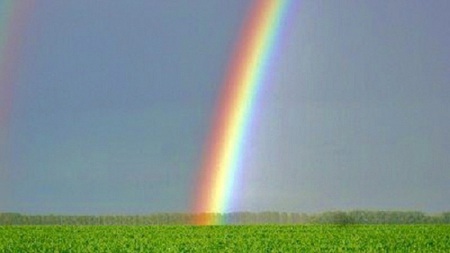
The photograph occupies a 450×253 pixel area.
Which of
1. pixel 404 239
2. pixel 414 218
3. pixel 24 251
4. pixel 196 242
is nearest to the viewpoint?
pixel 24 251

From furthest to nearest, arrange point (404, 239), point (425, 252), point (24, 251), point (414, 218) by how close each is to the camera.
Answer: point (414, 218) < point (404, 239) < point (24, 251) < point (425, 252)

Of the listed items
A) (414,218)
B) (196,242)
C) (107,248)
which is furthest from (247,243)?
(414,218)

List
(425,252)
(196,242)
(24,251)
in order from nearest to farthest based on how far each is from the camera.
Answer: (425,252) < (24,251) < (196,242)

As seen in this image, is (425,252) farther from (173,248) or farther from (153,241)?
(153,241)

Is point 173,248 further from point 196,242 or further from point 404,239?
point 404,239

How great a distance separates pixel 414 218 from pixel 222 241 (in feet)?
323

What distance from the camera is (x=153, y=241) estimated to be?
47.8 m

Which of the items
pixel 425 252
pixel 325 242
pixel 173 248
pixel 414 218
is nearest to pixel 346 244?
pixel 325 242

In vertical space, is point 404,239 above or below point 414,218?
below

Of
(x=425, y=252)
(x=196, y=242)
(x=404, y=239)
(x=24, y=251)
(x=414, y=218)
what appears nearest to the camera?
(x=425, y=252)

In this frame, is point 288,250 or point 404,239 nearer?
point 288,250

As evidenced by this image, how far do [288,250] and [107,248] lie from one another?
8300 mm

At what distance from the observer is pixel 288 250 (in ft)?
138

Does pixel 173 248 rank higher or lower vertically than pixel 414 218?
lower
